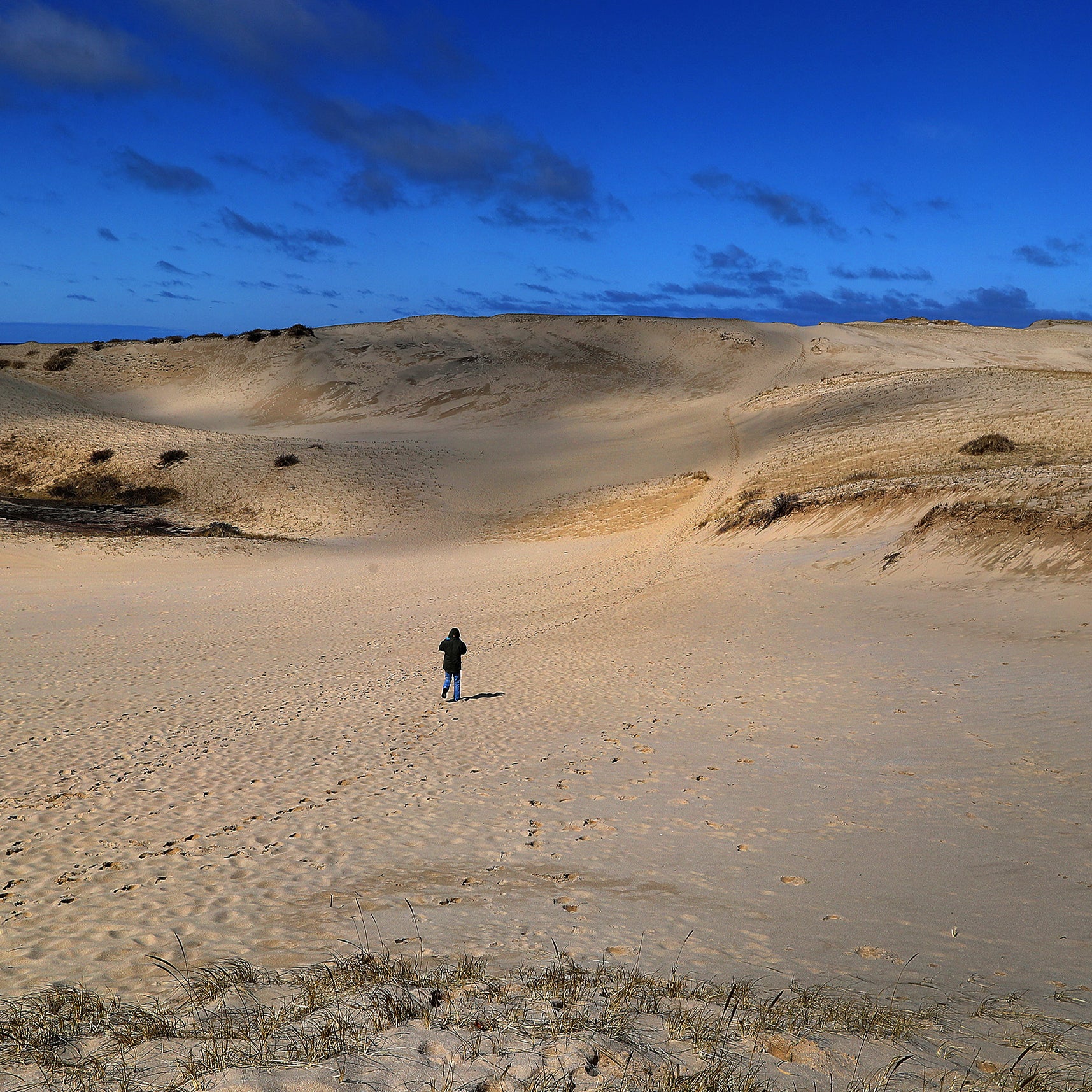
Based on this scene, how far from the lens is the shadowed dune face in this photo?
3058 cm

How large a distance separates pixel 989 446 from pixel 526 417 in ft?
113

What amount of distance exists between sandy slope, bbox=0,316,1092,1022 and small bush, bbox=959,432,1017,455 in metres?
0.77

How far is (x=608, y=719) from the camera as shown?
11859mm

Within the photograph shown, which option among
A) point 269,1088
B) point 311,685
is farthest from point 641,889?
point 311,685

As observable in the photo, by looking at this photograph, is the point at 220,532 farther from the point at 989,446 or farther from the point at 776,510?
the point at 989,446

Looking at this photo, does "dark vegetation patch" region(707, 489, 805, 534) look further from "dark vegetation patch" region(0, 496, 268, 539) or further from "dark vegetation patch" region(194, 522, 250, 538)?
"dark vegetation patch" region(194, 522, 250, 538)

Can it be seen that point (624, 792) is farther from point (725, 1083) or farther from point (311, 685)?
point (311, 685)

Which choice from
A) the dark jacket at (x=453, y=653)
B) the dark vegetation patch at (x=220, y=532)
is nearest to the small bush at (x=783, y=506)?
the dark jacket at (x=453, y=653)

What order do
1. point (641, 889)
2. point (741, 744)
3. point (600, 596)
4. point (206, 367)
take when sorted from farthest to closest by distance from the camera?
point (206, 367) → point (600, 596) → point (741, 744) → point (641, 889)

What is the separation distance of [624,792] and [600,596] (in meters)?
12.3

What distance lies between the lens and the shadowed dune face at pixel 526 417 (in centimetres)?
3058

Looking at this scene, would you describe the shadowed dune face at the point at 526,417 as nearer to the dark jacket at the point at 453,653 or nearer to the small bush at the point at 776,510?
the small bush at the point at 776,510

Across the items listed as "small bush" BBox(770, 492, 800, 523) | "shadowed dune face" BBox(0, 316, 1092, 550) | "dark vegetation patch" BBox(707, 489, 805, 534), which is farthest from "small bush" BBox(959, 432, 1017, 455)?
"small bush" BBox(770, 492, 800, 523)

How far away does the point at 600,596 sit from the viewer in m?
21.2
